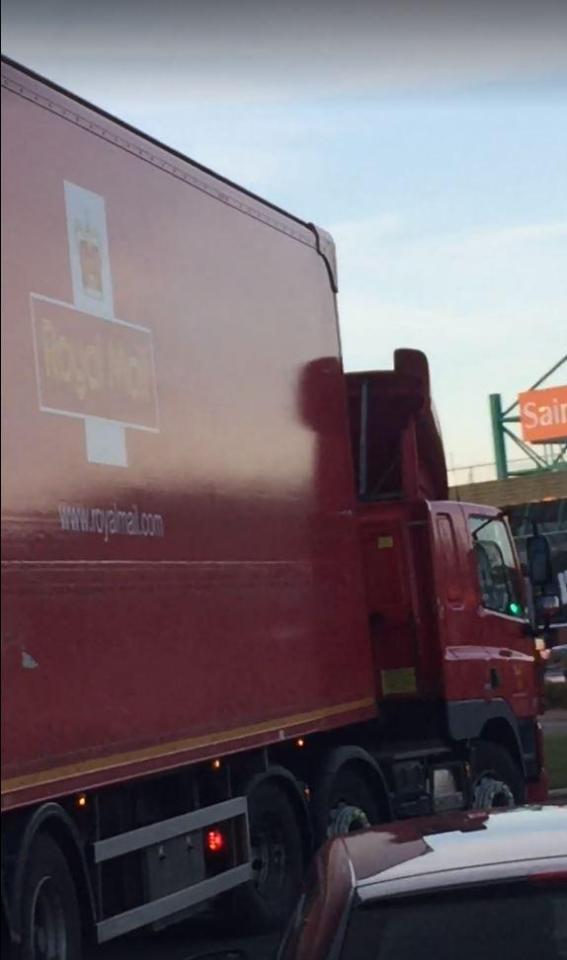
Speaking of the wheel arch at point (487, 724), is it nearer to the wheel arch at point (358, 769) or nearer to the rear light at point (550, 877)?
the wheel arch at point (358, 769)

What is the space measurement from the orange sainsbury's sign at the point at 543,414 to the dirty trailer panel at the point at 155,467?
62630 millimetres

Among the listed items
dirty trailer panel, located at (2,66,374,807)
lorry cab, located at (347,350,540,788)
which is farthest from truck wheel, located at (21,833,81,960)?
lorry cab, located at (347,350,540,788)

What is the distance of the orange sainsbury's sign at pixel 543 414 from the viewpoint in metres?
74.0

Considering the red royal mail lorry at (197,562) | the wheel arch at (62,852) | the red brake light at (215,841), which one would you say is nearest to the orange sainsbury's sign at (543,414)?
the red royal mail lorry at (197,562)

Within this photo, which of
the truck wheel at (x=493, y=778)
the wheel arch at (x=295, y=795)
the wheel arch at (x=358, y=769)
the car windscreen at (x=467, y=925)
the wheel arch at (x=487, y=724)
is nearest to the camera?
the car windscreen at (x=467, y=925)

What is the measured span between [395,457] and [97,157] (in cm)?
514

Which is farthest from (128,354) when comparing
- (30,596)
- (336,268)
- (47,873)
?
(336,268)

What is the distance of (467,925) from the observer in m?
4.29

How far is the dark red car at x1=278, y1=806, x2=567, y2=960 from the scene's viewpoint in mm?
4270

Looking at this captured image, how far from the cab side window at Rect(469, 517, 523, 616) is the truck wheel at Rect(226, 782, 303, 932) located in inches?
131

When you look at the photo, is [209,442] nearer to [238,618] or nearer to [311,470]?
[238,618]

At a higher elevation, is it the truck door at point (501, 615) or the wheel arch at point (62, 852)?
the truck door at point (501, 615)

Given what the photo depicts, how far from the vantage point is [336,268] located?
1245cm

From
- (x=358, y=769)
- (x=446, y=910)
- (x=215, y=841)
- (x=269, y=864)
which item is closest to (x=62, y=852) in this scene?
(x=215, y=841)
